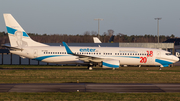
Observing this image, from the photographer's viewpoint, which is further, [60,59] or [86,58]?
[60,59]

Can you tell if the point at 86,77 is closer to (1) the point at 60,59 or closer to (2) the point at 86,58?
(2) the point at 86,58

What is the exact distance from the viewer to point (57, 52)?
39.4 m

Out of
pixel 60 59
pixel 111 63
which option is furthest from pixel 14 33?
pixel 111 63

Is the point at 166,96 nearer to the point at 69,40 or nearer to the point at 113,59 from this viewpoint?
the point at 113,59

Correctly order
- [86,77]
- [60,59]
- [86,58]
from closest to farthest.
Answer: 1. [86,77]
2. [86,58]
3. [60,59]

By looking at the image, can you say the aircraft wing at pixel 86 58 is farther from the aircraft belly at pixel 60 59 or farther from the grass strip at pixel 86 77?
the grass strip at pixel 86 77

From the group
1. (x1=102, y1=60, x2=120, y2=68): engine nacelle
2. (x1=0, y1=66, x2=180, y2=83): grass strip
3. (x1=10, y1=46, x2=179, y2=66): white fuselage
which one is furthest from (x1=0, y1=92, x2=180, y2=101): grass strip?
(x1=10, y1=46, x2=179, y2=66): white fuselage

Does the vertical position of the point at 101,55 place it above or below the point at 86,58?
above

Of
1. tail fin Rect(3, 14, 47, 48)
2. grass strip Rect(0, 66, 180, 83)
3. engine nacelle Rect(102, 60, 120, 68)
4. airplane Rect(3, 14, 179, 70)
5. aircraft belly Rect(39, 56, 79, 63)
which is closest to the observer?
grass strip Rect(0, 66, 180, 83)

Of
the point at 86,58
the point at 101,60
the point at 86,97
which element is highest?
Result: the point at 86,58

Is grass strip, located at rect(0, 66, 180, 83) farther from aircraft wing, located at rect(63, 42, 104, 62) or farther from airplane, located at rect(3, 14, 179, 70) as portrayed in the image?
airplane, located at rect(3, 14, 179, 70)

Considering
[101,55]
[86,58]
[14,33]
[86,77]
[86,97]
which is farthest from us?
[14,33]

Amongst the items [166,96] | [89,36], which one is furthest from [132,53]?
[89,36]

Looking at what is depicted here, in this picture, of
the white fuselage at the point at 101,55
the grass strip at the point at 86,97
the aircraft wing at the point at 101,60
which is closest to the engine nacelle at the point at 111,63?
the aircraft wing at the point at 101,60
